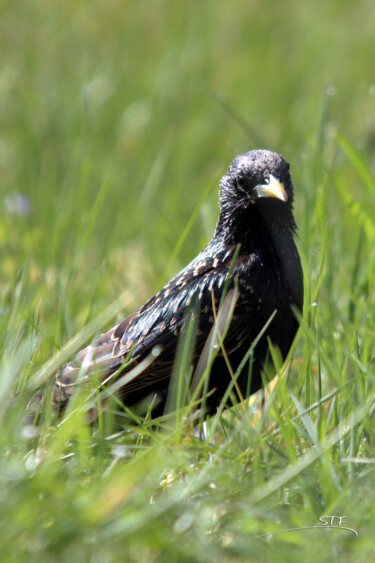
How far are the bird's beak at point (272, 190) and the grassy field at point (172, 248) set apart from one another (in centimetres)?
21

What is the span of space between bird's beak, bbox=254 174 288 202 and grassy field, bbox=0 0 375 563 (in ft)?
0.70

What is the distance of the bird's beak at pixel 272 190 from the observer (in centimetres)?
283

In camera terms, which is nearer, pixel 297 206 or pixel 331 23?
pixel 297 206

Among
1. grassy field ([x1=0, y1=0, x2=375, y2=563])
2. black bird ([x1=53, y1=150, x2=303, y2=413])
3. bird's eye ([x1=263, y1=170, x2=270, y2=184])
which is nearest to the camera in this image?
grassy field ([x1=0, y1=0, x2=375, y2=563])

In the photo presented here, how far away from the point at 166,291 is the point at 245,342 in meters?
0.41

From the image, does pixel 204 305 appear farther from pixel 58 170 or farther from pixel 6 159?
pixel 6 159

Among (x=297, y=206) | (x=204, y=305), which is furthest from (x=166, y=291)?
(x=297, y=206)

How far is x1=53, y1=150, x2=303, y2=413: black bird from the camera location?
2820mm

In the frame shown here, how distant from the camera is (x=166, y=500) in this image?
1.93 m

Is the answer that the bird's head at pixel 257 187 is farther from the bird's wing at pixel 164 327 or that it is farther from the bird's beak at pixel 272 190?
the bird's wing at pixel 164 327

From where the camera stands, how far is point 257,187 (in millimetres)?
2965
